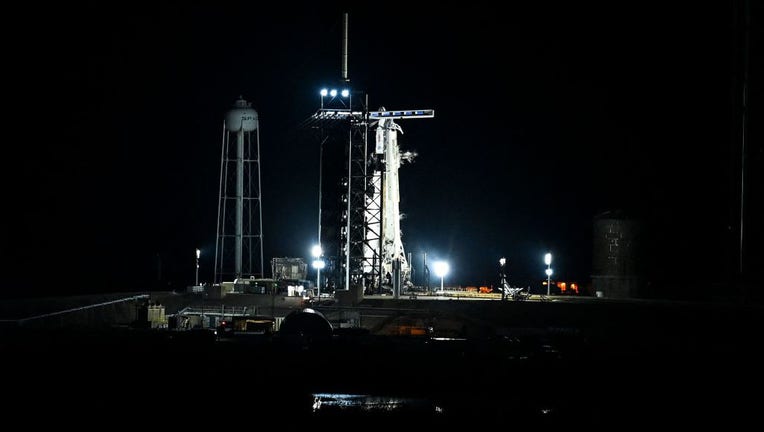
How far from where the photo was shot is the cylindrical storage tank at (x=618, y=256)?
168 ft

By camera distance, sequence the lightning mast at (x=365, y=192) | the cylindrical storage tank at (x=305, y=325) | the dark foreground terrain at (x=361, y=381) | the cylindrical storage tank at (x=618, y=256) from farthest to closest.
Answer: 1. the cylindrical storage tank at (x=618, y=256)
2. the lightning mast at (x=365, y=192)
3. the cylindrical storage tank at (x=305, y=325)
4. the dark foreground terrain at (x=361, y=381)

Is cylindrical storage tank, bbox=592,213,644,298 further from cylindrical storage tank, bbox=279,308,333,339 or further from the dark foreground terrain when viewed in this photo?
cylindrical storage tank, bbox=279,308,333,339

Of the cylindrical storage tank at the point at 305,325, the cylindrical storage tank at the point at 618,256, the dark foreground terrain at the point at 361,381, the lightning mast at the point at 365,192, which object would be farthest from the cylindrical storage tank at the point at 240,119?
the dark foreground terrain at the point at 361,381

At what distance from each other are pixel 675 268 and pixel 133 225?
290ft

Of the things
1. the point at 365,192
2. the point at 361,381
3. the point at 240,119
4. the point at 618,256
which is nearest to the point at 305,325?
the point at 361,381

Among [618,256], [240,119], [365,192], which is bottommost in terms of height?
[618,256]

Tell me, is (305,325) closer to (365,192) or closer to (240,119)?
(365,192)

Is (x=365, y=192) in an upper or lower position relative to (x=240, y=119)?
lower

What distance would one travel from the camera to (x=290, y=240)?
4035 inches

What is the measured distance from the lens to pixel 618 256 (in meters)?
51.5

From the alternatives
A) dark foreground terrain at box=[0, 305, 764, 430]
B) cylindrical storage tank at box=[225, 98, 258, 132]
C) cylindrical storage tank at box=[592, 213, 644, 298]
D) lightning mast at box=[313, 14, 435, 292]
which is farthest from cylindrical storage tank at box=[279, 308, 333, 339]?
cylindrical storage tank at box=[592, 213, 644, 298]

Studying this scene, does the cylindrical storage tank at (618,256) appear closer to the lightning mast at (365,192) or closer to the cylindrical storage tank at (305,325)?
the lightning mast at (365,192)

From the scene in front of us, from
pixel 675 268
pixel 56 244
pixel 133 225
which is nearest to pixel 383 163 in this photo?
pixel 675 268

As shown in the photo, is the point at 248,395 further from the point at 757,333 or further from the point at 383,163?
the point at 383,163
